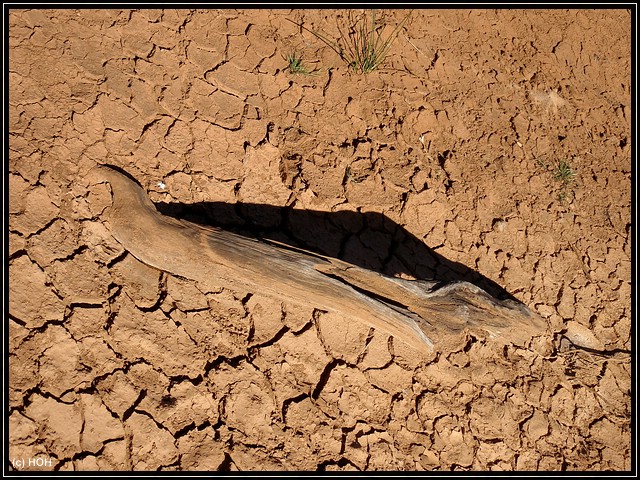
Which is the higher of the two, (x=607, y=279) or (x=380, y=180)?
(x=380, y=180)

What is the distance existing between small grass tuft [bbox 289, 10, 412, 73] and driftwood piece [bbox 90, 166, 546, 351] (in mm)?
1557

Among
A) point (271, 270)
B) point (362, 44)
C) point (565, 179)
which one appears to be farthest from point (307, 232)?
point (565, 179)

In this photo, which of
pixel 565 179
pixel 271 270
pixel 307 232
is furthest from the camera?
pixel 565 179

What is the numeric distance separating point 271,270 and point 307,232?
53cm

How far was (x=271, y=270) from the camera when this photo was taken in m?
2.50

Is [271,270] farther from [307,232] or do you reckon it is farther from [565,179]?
[565,179]

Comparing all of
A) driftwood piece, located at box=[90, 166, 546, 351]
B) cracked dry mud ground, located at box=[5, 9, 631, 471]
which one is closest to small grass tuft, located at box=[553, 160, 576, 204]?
cracked dry mud ground, located at box=[5, 9, 631, 471]

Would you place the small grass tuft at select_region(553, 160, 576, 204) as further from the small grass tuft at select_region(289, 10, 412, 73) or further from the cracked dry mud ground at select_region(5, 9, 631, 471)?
the small grass tuft at select_region(289, 10, 412, 73)

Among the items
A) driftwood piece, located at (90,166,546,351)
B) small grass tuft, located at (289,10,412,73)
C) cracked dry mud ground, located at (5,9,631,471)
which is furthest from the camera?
small grass tuft, located at (289,10,412,73)

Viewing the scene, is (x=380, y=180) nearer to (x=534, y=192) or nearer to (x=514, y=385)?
(x=534, y=192)

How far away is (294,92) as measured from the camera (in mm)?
3344

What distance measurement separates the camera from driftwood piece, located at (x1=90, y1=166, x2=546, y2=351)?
98.3 inches
